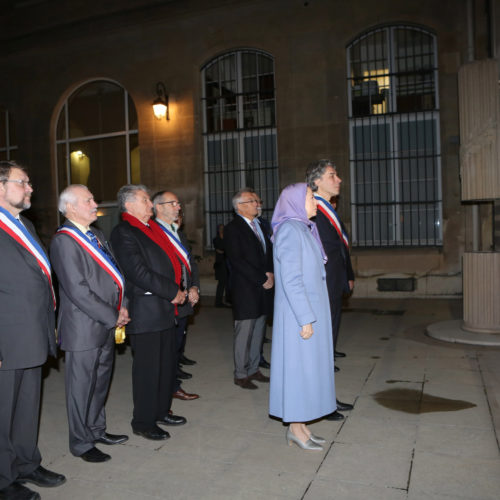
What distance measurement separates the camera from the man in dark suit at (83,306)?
11.2ft

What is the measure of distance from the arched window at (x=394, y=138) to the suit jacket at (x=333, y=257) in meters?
6.30

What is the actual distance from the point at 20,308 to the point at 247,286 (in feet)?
8.34

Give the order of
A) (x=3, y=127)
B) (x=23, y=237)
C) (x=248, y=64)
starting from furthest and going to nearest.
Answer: (x=3, y=127), (x=248, y=64), (x=23, y=237)

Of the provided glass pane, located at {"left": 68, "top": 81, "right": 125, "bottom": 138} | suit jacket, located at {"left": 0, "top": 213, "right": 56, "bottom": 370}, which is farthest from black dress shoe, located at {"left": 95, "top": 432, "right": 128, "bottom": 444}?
glass pane, located at {"left": 68, "top": 81, "right": 125, "bottom": 138}

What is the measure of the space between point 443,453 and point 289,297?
149 centimetres

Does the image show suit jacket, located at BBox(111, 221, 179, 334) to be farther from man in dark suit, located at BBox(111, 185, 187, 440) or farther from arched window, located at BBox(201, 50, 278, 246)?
arched window, located at BBox(201, 50, 278, 246)

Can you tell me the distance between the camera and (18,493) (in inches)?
118

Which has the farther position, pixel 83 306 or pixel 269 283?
pixel 269 283

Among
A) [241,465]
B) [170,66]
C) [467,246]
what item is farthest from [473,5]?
[241,465]

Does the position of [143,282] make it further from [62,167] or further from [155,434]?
[62,167]

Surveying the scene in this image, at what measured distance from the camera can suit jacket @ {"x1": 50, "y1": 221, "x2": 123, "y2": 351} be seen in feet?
11.1

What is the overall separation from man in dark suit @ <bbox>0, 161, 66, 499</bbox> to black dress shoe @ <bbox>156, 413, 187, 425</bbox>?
1.01m

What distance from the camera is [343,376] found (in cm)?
537

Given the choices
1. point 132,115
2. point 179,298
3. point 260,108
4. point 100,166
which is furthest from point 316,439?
point 100,166
